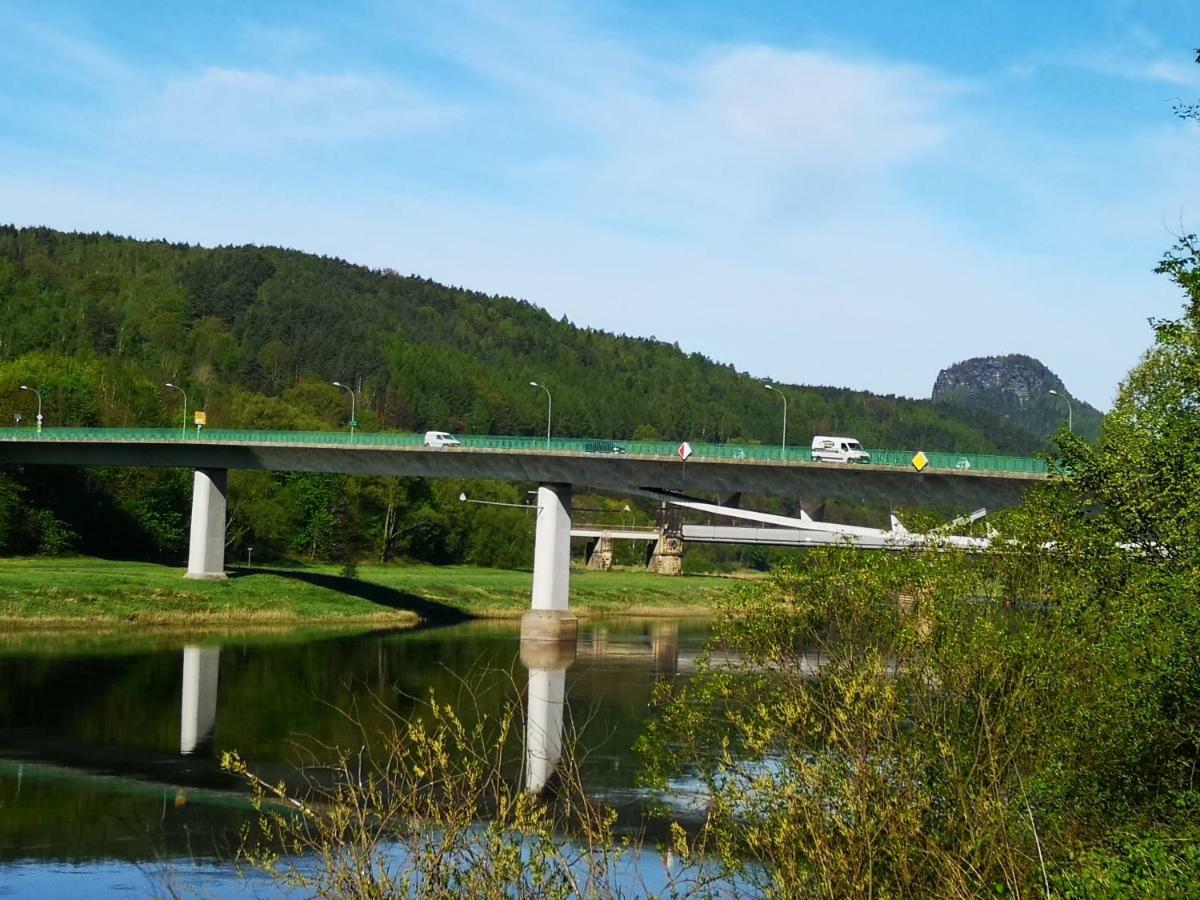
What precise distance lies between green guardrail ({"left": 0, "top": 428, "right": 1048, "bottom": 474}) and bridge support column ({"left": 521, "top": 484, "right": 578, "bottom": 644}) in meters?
3.56

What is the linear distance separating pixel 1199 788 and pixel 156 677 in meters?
49.8

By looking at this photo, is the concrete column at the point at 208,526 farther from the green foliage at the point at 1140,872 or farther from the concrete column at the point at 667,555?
the green foliage at the point at 1140,872

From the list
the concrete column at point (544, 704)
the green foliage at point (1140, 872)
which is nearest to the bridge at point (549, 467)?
the concrete column at point (544, 704)

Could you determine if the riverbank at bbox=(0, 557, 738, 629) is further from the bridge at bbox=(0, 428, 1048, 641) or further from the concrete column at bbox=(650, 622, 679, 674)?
the bridge at bbox=(0, 428, 1048, 641)

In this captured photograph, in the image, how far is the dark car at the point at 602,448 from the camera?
85500 mm

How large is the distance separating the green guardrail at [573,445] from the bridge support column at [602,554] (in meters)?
73.7

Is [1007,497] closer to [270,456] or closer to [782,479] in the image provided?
[782,479]

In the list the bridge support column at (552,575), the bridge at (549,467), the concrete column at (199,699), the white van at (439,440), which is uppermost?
the white van at (439,440)

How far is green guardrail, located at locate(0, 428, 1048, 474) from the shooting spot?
73062 millimetres

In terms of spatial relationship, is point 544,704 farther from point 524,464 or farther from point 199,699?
point 524,464

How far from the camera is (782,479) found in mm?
80312

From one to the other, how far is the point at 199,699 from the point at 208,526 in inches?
1733

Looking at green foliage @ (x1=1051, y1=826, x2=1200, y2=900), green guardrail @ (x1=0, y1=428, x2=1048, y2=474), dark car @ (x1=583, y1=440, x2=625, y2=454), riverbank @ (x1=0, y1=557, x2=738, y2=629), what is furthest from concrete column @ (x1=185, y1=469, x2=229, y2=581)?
green foliage @ (x1=1051, y1=826, x2=1200, y2=900)

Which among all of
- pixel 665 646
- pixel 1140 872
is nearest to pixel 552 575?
pixel 665 646
